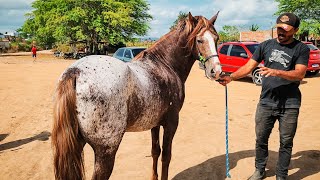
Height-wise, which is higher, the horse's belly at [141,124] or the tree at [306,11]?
the tree at [306,11]

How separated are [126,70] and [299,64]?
2.23 metres

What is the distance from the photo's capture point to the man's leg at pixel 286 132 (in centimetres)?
366

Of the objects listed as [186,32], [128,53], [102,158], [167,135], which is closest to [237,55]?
[128,53]

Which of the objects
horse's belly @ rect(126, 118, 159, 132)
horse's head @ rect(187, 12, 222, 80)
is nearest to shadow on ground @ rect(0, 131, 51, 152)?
horse's belly @ rect(126, 118, 159, 132)

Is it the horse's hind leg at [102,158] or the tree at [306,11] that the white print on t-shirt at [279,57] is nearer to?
the horse's hind leg at [102,158]

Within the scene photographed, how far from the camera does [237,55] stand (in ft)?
43.6

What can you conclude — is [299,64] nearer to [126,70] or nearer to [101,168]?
[126,70]

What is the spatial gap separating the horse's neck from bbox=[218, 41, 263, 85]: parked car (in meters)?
9.42

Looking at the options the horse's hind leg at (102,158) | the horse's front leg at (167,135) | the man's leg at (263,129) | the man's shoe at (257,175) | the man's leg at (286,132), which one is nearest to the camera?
the horse's hind leg at (102,158)

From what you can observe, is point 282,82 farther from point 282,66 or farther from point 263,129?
point 263,129

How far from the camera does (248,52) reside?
12734mm

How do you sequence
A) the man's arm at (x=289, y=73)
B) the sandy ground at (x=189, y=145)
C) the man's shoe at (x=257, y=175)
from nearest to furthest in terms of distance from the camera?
the man's arm at (x=289, y=73) → the man's shoe at (x=257, y=175) → the sandy ground at (x=189, y=145)

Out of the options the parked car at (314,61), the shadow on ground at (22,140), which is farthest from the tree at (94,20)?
the shadow on ground at (22,140)

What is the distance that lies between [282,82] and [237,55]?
1004cm
